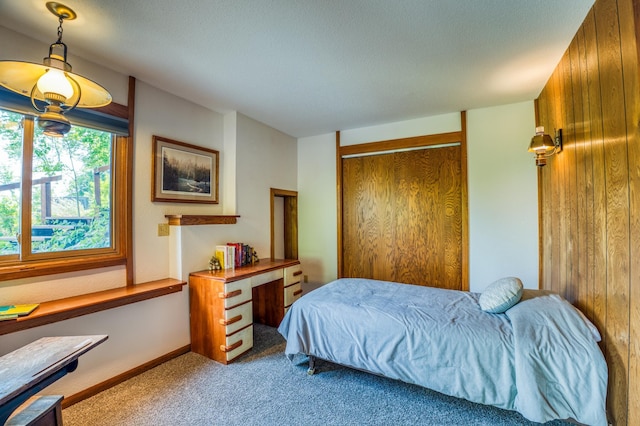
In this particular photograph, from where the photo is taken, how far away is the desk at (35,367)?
1.18m

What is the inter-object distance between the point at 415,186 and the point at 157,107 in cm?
311

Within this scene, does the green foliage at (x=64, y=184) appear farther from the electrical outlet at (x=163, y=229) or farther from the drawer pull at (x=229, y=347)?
the drawer pull at (x=229, y=347)

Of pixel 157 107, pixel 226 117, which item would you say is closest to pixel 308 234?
pixel 226 117

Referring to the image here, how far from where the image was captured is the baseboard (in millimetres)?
1986

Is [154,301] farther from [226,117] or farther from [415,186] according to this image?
[415,186]

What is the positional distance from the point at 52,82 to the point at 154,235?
4.87ft

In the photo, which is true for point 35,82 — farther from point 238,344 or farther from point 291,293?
point 291,293

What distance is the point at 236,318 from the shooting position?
8.63 feet

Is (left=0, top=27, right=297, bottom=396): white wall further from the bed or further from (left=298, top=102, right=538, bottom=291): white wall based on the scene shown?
(left=298, top=102, right=538, bottom=291): white wall

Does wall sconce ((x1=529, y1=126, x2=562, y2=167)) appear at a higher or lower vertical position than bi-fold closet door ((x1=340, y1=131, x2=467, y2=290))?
higher

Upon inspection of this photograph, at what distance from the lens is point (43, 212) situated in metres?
2.02

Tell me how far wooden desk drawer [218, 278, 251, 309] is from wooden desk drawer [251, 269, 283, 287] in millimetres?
96

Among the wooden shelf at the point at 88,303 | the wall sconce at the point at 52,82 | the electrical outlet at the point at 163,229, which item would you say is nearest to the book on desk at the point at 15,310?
the wooden shelf at the point at 88,303

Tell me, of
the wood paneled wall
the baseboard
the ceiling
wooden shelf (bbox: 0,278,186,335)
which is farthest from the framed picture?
the wood paneled wall
